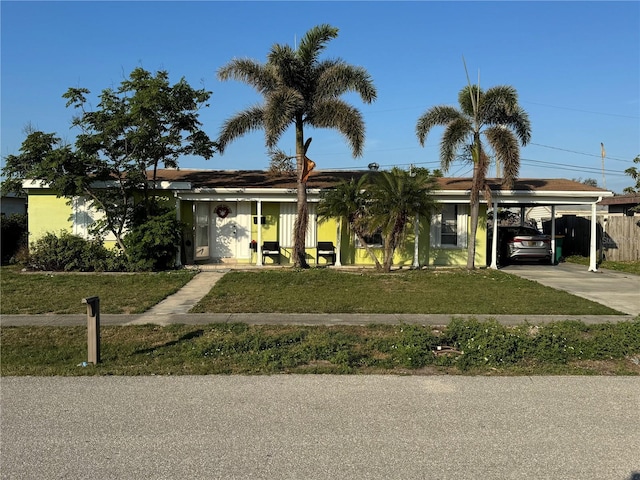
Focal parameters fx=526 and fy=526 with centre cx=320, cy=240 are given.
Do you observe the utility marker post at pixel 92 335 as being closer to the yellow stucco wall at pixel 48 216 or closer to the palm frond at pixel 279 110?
the palm frond at pixel 279 110

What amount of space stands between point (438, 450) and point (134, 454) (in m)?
2.35

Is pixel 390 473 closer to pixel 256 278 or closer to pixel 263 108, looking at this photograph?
pixel 256 278

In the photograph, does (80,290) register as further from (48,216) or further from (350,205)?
(350,205)

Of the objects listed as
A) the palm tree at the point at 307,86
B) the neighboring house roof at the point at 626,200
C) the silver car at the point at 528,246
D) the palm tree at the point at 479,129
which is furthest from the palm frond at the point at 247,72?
the neighboring house roof at the point at 626,200

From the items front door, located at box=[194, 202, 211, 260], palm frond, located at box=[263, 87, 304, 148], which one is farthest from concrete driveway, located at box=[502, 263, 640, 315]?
front door, located at box=[194, 202, 211, 260]

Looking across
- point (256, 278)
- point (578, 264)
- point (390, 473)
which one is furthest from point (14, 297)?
point (578, 264)

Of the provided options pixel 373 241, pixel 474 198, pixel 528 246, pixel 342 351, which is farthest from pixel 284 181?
pixel 342 351

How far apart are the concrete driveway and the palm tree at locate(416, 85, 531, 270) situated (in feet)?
8.56

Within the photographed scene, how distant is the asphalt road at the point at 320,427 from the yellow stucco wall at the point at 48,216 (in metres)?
12.6

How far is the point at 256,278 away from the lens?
46.6 ft

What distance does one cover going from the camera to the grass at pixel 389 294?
10195 millimetres

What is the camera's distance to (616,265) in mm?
18859

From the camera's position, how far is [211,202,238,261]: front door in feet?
60.6

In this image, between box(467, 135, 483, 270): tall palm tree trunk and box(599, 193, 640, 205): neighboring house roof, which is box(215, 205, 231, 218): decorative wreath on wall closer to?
box(467, 135, 483, 270): tall palm tree trunk
